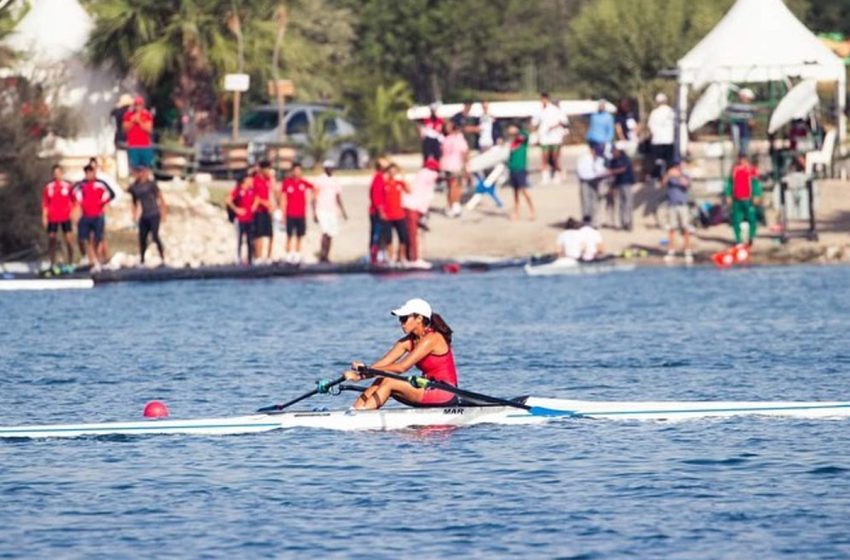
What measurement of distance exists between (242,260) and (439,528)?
2420 centimetres

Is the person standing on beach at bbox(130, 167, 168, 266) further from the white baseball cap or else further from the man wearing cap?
the white baseball cap

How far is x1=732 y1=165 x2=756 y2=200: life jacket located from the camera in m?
39.1

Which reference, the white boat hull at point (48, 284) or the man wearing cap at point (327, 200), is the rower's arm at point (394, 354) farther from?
the man wearing cap at point (327, 200)

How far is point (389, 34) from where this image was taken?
6831 centimetres

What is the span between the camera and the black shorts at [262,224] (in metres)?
38.9

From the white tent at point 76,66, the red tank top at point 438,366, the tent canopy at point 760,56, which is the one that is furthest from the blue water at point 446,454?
the white tent at point 76,66

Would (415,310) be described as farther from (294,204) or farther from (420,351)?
(294,204)

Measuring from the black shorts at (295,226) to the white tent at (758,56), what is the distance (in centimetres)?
869

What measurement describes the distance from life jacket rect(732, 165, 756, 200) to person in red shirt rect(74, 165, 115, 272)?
11.2 meters

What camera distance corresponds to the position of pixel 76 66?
48.4m

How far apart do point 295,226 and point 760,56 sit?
10.3 m

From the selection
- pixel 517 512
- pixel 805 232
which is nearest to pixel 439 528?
pixel 517 512

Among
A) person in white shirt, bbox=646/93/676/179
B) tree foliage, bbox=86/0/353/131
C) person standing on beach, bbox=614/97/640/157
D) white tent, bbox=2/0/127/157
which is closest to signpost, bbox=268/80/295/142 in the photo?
tree foliage, bbox=86/0/353/131

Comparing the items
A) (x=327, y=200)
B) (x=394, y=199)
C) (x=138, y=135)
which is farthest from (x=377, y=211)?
(x=138, y=135)
